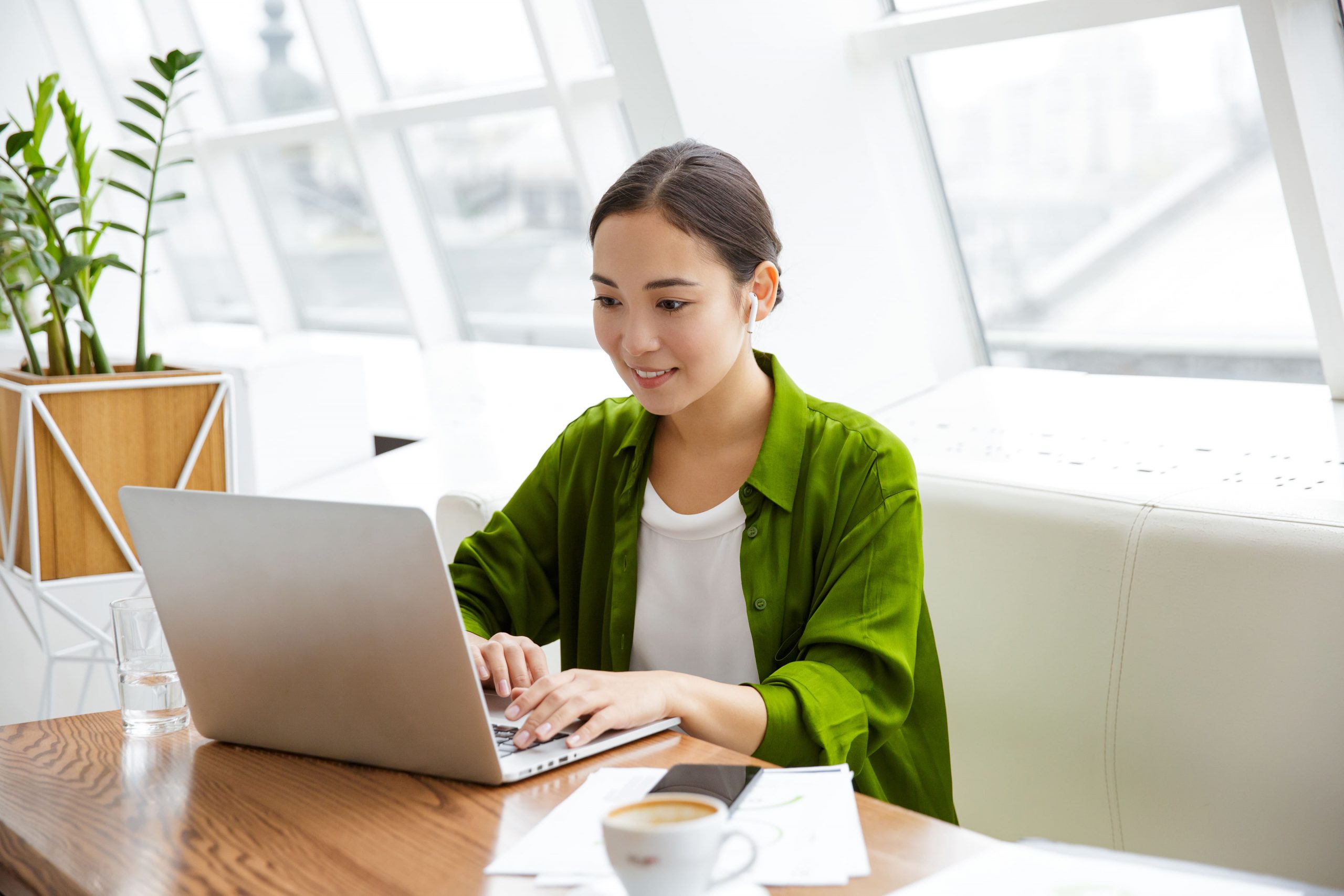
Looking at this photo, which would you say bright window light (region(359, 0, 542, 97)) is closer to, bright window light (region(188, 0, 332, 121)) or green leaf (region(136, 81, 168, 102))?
bright window light (region(188, 0, 332, 121))

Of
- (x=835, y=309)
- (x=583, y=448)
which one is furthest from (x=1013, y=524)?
(x=835, y=309)

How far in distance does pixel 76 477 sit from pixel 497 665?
1.38m

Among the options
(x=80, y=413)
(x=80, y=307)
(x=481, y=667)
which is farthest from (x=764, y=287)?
(x=80, y=307)

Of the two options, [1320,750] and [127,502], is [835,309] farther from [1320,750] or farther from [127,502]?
[127,502]

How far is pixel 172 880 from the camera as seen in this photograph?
84 centimetres

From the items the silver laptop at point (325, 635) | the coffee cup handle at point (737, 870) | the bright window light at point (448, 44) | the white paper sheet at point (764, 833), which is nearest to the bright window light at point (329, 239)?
the bright window light at point (448, 44)

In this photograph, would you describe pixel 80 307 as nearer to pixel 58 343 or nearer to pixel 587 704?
pixel 58 343

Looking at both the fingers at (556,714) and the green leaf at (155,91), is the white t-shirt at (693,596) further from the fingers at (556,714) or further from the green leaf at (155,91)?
the green leaf at (155,91)

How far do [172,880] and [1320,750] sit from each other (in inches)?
44.1

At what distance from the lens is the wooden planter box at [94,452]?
217cm

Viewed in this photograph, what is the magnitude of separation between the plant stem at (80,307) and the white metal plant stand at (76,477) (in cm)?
13

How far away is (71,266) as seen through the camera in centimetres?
221

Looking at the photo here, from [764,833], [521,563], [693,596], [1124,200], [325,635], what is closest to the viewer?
[764,833]

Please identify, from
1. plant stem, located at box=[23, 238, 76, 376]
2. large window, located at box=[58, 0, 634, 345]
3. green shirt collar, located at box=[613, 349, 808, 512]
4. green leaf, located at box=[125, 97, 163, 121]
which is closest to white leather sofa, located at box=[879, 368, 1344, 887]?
green shirt collar, located at box=[613, 349, 808, 512]
